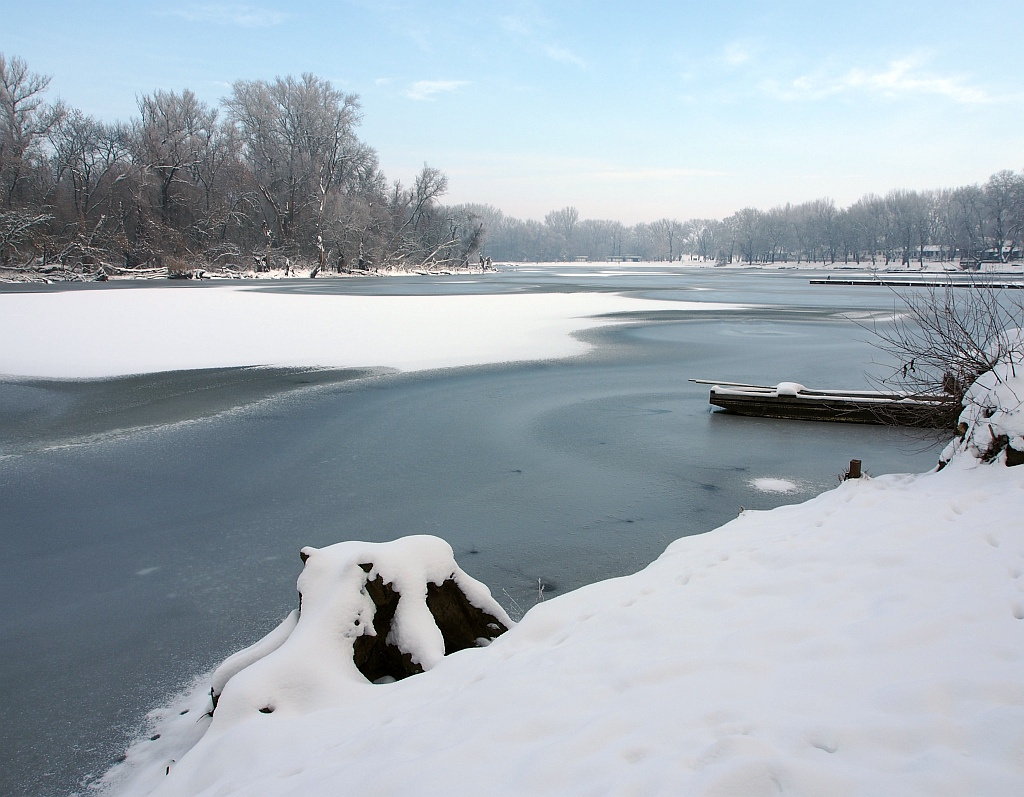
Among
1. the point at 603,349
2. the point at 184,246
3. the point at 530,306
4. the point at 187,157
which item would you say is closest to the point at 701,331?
the point at 603,349

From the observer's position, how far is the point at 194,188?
6738 centimetres

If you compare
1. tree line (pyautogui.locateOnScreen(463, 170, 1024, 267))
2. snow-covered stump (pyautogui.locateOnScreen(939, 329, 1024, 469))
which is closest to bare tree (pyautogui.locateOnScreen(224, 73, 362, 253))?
tree line (pyautogui.locateOnScreen(463, 170, 1024, 267))

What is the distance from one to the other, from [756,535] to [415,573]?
310cm

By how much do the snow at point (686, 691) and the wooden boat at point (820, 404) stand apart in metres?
6.92

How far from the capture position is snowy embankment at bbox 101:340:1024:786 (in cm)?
246

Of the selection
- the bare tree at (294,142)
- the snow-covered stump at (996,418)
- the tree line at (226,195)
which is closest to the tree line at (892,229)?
the tree line at (226,195)

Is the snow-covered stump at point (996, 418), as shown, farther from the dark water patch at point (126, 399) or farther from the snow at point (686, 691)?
the dark water patch at point (126, 399)

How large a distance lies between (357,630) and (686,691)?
2009mm

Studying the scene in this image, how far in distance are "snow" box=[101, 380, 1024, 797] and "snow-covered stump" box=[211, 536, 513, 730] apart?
2 centimetres

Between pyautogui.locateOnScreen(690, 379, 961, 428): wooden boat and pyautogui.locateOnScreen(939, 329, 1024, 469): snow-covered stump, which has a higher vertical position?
pyautogui.locateOnScreen(939, 329, 1024, 469): snow-covered stump

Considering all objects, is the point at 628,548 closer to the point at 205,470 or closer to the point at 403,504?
the point at 403,504

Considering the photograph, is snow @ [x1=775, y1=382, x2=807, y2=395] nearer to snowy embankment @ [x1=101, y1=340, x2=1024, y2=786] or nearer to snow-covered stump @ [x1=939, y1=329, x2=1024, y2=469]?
snow-covered stump @ [x1=939, y1=329, x2=1024, y2=469]

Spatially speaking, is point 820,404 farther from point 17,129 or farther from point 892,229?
point 892,229

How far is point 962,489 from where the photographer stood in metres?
5.95
